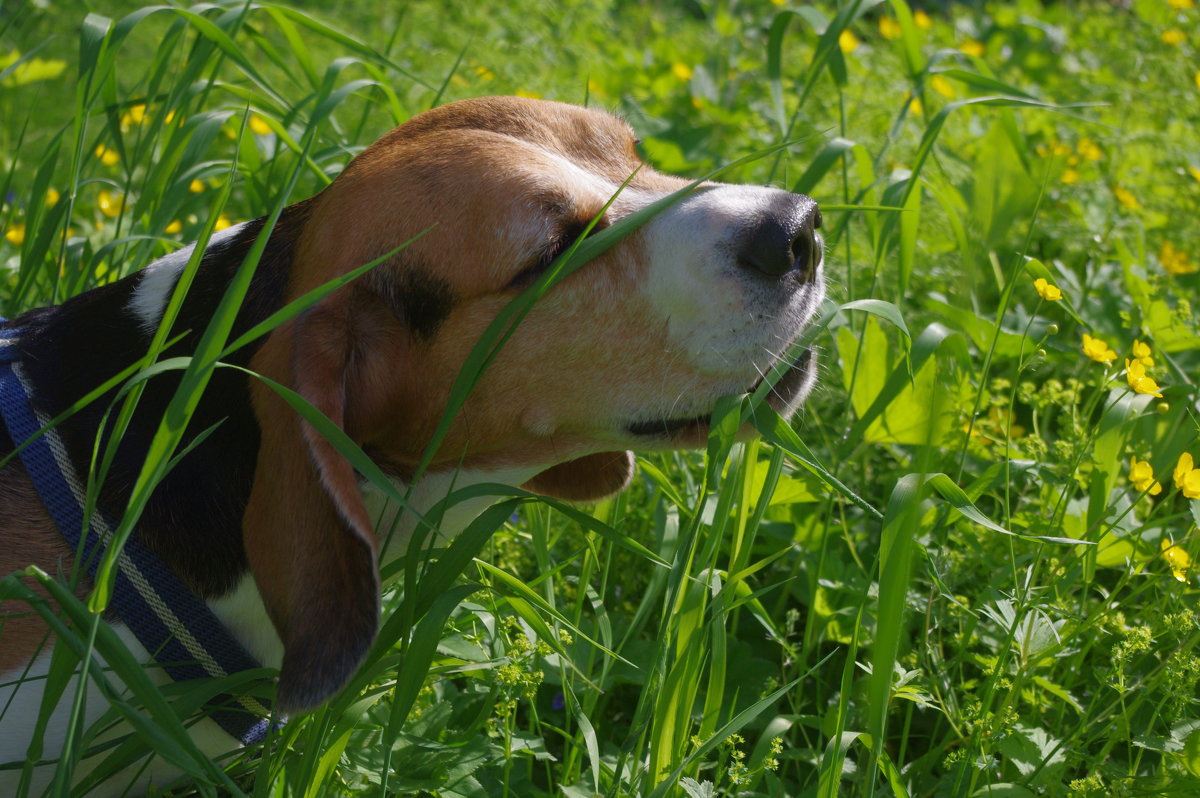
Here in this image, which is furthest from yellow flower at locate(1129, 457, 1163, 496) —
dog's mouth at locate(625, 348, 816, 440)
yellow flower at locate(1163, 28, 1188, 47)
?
yellow flower at locate(1163, 28, 1188, 47)

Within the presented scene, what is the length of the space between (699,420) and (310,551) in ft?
2.81

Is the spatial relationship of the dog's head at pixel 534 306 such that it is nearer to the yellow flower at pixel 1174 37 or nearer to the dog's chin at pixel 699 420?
the dog's chin at pixel 699 420

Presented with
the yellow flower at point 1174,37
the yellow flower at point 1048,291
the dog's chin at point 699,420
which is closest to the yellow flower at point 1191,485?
the yellow flower at point 1048,291

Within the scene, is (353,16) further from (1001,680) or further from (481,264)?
(1001,680)

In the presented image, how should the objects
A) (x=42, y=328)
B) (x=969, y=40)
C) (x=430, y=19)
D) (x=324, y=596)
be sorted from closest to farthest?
(x=324, y=596) → (x=42, y=328) → (x=430, y=19) → (x=969, y=40)

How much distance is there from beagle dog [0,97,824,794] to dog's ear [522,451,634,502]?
265 mm

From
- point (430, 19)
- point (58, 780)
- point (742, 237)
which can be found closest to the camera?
point (58, 780)

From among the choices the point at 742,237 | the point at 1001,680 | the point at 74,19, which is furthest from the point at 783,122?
the point at 74,19

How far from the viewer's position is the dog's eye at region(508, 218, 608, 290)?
8.00 feet

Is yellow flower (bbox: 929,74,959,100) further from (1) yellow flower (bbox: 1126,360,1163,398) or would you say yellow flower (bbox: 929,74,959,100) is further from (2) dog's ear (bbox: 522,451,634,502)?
(2) dog's ear (bbox: 522,451,634,502)

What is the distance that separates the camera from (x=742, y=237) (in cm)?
234

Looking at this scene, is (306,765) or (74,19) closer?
(306,765)

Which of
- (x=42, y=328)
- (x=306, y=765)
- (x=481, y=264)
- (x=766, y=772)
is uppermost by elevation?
(x=481, y=264)

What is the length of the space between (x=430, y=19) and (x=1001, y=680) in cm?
462
